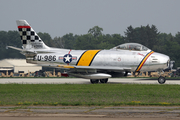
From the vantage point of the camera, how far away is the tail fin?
25.2 meters

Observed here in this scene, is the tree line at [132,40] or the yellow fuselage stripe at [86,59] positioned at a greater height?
the tree line at [132,40]

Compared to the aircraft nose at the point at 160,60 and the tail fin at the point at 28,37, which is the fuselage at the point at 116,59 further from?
the tail fin at the point at 28,37

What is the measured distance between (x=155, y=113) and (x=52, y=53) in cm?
1645

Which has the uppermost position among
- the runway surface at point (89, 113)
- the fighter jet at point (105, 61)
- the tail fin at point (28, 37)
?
the tail fin at point (28, 37)

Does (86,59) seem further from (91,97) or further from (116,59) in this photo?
(91,97)

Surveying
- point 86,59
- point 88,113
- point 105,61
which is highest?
point 86,59

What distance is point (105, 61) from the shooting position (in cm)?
2348

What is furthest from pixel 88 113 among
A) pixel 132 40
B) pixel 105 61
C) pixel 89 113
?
pixel 132 40

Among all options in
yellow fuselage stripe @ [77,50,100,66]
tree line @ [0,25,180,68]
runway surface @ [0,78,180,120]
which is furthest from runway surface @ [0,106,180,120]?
tree line @ [0,25,180,68]

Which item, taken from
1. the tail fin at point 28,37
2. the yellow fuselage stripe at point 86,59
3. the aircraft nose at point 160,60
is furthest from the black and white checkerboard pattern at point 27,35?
the aircraft nose at point 160,60

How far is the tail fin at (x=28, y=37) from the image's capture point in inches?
992

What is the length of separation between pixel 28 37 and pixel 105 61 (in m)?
7.78

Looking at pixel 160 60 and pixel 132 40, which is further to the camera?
pixel 132 40

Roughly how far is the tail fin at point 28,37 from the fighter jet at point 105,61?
0.98 m
